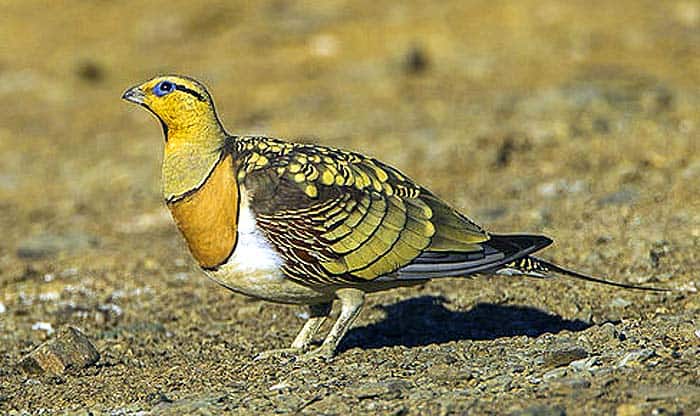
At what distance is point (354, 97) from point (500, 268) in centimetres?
915

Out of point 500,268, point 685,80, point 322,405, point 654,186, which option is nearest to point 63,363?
point 322,405

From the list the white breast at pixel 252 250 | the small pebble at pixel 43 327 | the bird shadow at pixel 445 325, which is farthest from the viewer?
the small pebble at pixel 43 327

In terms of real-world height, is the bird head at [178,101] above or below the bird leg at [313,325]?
above

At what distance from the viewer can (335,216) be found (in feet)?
20.2

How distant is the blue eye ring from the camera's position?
6273mm

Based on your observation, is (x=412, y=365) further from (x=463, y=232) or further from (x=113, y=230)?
(x=113, y=230)

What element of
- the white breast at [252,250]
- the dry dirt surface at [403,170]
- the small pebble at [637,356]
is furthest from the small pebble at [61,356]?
the small pebble at [637,356]

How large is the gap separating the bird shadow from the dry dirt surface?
0.08 ft

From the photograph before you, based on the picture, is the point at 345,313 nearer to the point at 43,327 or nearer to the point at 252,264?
the point at 252,264

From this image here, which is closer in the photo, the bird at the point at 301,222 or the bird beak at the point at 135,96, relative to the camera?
the bird at the point at 301,222

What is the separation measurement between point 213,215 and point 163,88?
2.49ft

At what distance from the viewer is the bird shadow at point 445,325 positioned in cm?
718

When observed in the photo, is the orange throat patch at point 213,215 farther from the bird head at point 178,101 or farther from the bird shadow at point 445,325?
the bird shadow at point 445,325

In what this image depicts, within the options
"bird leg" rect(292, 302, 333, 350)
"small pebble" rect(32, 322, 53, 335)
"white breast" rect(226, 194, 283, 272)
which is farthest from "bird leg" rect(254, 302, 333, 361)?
"small pebble" rect(32, 322, 53, 335)
